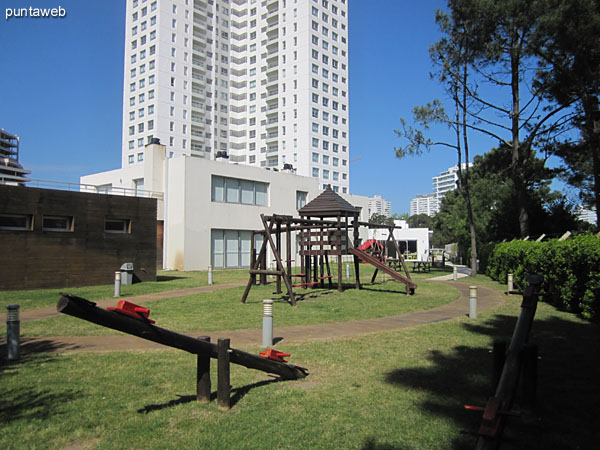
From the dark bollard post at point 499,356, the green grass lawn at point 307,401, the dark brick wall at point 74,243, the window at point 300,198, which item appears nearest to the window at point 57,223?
the dark brick wall at point 74,243

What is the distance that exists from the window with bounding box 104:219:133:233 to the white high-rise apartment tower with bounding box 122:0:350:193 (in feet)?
150

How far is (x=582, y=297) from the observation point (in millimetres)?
10633

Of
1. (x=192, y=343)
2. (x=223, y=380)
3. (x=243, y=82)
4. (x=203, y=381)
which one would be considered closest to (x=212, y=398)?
(x=203, y=381)

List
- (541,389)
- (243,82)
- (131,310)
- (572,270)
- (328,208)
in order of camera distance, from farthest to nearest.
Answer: (243,82) → (328,208) → (572,270) → (541,389) → (131,310)

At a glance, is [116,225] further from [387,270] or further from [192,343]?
[192,343]

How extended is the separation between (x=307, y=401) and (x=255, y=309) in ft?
23.2

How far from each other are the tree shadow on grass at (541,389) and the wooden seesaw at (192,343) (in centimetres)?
163

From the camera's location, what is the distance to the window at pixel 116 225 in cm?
1953

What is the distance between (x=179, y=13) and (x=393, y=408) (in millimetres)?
71804

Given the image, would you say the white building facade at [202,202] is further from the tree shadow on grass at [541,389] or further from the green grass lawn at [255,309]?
the tree shadow on grass at [541,389]

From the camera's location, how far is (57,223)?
17.9m

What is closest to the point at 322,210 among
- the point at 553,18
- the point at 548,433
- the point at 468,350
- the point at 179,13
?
the point at 468,350

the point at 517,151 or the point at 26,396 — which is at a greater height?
the point at 517,151

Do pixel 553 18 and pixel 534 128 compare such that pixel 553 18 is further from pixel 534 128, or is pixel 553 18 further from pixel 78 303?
pixel 78 303
